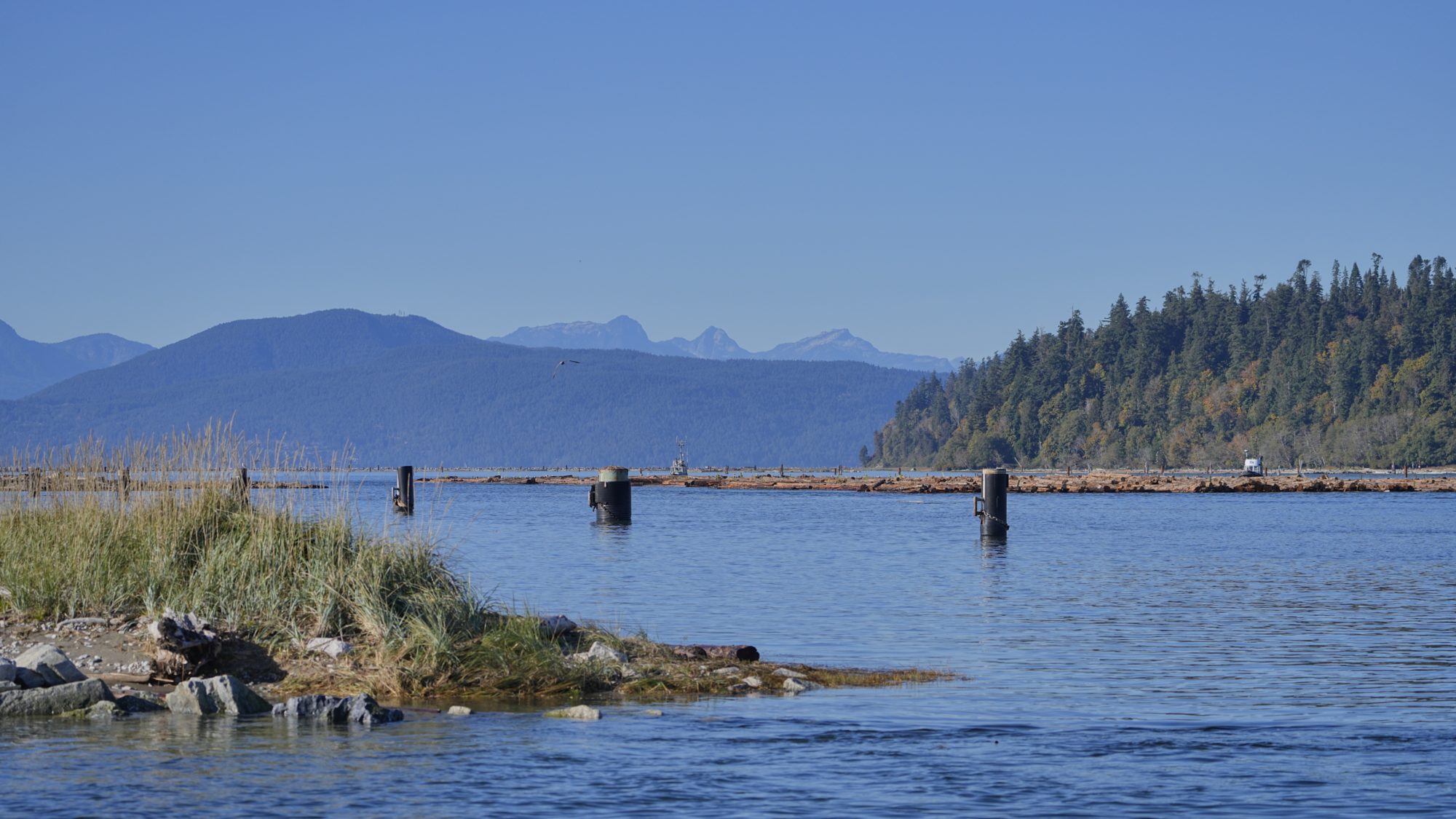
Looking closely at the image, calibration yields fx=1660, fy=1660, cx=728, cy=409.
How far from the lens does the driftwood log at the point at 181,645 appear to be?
16.5m

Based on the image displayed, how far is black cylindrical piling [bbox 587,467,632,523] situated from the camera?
190ft

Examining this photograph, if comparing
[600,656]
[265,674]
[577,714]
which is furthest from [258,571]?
[577,714]

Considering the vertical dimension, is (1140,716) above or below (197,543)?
below

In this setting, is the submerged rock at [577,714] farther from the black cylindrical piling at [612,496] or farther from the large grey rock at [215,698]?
the black cylindrical piling at [612,496]

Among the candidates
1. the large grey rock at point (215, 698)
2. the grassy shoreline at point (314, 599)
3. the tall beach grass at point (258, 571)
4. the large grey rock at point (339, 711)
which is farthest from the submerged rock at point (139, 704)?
the tall beach grass at point (258, 571)

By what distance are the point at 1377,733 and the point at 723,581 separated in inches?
747

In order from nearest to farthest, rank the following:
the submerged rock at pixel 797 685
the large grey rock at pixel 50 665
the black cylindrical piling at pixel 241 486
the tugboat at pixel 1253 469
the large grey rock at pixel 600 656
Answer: the large grey rock at pixel 50 665 < the submerged rock at pixel 797 685 < the large grey rock at pixel 600 656 < the black cylindrical piling at pixel 241 486 < the tugboat at pixel 1253 469

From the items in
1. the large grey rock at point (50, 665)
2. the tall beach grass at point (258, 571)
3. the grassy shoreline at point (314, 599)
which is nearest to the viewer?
the large grey rock at point (50, 665)

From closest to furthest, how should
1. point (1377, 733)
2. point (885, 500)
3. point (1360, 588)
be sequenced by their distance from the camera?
1. point (1377, 733)
2. point (1360, 588)
3. point (885, 500)

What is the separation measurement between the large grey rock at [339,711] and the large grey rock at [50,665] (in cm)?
230

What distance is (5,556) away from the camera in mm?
18938

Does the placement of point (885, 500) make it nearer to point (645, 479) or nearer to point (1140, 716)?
point (645, 479)

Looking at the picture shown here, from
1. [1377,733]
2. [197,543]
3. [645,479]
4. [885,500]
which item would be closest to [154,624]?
[197,543]

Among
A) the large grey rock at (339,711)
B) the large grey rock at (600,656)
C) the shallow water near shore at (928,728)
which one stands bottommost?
the shallow water near shore at (928,728)
